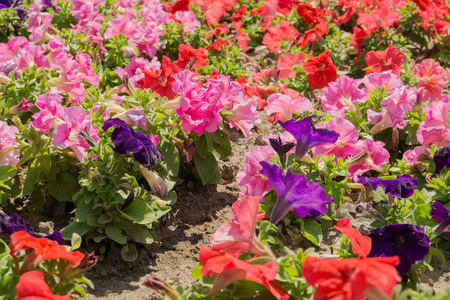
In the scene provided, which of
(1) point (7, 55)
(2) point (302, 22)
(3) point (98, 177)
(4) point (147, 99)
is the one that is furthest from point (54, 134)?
(2) point (302, 22)

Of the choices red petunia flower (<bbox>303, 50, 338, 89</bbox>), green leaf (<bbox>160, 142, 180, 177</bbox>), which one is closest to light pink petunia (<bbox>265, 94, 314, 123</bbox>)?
red petunia flower (<bbox>303, 50, 338, 89</bbox>)

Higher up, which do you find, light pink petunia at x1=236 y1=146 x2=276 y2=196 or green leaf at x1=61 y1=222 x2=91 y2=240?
light pink petunia at x1=236 y1=146 x2=276 y2=196

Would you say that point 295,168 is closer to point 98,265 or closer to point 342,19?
point 98,265

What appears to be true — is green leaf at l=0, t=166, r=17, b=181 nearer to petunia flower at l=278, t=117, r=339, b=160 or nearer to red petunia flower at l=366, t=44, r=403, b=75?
petunia flower at l=278, t=117, r=339, b=160

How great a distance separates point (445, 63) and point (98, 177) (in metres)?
3.42

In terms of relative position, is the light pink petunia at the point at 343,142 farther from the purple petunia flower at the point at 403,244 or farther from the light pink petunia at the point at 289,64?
the light pink petunia at the point at 289,64

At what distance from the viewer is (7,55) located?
3.54 metres

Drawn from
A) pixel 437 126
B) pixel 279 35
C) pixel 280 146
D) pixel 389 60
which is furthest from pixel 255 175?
pixel 279 35

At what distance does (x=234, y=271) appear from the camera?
1.84 m

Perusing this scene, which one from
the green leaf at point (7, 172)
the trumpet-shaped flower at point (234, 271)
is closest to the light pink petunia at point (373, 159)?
the trumpet-shaped flower at point (234, 271)

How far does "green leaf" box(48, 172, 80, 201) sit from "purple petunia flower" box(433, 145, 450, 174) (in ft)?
5.83

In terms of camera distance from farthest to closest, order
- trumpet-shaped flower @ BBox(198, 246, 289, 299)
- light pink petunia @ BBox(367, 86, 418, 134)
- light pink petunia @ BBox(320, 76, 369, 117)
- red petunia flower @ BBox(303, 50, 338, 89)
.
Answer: red petunia flower @ BBox(303, 50, 338, 89) → light pink petunia @ BBox(320, 76, 369, 117) → light pink petunia @ BBox(367, 86, 418, 134) → trumpet-shaped flower @ BBox(198, 246, 289, 299)

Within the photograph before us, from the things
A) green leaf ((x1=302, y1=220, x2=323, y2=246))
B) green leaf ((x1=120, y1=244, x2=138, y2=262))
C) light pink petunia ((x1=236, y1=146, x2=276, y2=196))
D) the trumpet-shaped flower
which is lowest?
green leaf ((x1=120, y1=244, x2=138, y2=262))

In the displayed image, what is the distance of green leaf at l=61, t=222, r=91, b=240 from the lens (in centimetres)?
258
